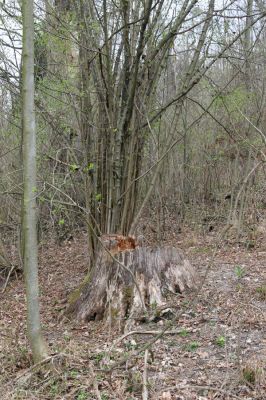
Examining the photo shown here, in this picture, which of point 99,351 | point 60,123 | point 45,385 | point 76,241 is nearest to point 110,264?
point 99,351

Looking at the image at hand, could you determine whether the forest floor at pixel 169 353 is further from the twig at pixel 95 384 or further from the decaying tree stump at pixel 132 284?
the decaying tree stump at pixel 132 284

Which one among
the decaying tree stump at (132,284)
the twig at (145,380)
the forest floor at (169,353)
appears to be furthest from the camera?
the decaying tree stump at (132,284)

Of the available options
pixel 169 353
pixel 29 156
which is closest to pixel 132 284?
pixel 169 353

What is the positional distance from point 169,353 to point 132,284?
1.12 metres

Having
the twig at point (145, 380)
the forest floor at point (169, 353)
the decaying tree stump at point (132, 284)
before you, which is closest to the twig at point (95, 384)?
the forest floor at point (169, 353)

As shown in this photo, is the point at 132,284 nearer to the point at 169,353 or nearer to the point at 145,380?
the point at 169,353

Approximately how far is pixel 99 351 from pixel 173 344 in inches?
26.4

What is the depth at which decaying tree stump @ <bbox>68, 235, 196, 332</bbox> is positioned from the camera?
4622mm

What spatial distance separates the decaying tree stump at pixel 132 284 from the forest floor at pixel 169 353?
6.6 inches

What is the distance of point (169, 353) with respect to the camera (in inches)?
150

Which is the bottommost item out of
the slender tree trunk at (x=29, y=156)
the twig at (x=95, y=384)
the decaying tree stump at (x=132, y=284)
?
the twig at (x=95, y=384)

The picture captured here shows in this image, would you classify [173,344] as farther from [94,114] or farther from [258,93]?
[258,93]

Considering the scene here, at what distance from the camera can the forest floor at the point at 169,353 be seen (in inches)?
127

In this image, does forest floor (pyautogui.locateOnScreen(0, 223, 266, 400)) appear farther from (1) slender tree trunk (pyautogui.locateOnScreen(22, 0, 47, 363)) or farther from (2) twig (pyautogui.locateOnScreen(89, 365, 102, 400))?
(1) slender tree trunk (pyautogui.locateOnScreen(22, 0, 47, 363))
